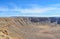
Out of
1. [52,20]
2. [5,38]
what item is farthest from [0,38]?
[52,20]

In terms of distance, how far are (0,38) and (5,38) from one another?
899 millimetres

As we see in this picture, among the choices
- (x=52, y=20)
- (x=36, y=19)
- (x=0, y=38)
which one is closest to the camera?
(x=0, y=38)

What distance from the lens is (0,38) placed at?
15.0 m

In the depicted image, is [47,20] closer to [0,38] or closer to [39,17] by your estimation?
[39,17]

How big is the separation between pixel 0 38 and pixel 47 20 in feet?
318

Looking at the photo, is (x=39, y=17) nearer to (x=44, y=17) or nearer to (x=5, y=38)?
(x=44, y=17)

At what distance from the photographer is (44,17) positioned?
11875 cm

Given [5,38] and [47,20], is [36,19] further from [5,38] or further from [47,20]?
[5,38]

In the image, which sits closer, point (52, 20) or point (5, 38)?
point (5, 38)

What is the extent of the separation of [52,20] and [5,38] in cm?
10213

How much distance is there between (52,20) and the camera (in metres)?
116

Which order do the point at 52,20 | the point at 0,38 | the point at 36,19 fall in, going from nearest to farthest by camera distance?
the point at 0,38 < the point at 36,19 < the point at 52,20

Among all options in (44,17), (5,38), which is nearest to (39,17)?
(44,17)

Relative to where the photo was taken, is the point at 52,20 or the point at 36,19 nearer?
the point at 36,19
